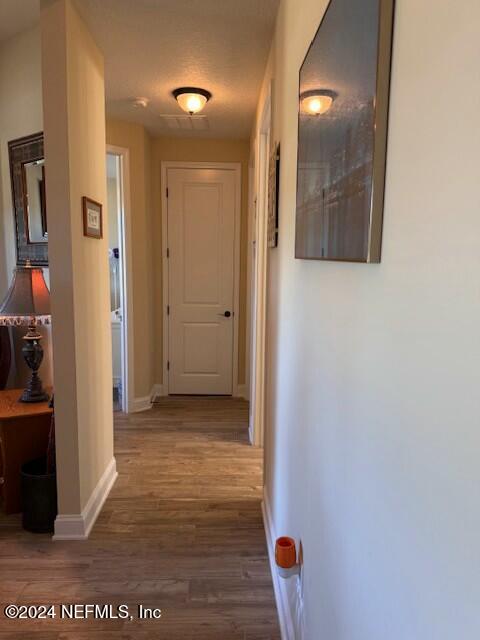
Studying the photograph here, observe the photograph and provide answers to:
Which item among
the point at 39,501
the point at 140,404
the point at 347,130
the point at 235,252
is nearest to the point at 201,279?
the point at 235,252

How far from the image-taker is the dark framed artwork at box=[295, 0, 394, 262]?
70 centimetres

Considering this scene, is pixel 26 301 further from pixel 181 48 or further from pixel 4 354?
pixel 181 48

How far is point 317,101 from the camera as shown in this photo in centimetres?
111

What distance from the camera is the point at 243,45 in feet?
7.74

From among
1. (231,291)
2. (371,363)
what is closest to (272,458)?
(371,363)

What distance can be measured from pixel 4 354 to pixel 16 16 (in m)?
2.10

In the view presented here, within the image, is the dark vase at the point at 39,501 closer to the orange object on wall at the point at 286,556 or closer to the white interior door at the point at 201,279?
the orange object on wall at the point at 286,556

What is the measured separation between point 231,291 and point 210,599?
3.05 meters

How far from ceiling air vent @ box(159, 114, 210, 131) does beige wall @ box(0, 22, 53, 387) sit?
1085mm

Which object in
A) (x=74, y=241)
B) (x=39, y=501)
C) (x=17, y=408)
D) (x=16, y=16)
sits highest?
(x=16, y=16)

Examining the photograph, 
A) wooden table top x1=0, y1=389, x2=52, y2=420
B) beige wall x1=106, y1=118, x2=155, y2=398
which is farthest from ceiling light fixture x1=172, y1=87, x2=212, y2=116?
wooden table top x1=0, y1=389, x2=52, y2=420

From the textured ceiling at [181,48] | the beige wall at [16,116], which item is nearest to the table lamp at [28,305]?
the beige wall at [16,116]

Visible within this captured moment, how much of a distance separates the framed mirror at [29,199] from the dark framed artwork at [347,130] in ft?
6.85

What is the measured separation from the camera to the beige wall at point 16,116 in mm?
2699
